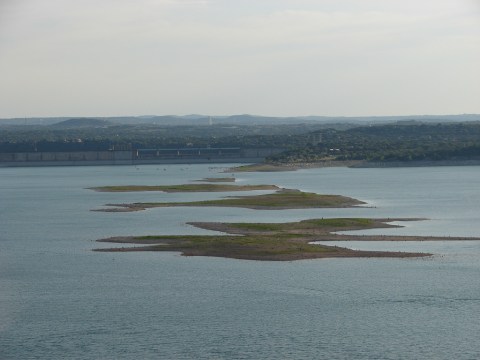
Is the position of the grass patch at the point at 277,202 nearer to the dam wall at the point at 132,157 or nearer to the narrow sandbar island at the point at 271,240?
the narrow sandbar island at the point at 271,240

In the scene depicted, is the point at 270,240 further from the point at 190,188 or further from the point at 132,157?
the point at 132,157

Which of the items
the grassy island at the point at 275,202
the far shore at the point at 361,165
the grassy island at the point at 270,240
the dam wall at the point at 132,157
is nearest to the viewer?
the grassy island at the point at 270,240

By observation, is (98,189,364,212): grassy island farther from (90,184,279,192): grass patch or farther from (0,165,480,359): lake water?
(0,165,480,359): lake water

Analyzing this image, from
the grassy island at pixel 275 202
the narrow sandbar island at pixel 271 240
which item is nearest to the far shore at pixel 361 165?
the grassy island at pixel 275 202

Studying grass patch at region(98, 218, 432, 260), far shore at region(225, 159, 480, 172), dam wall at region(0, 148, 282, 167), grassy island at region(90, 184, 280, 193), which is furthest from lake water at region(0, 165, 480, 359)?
dam wall at region(0, 148, 282, 167)

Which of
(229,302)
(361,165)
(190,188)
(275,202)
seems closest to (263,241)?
(229,302)

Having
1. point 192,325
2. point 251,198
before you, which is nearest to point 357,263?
point 192,325
